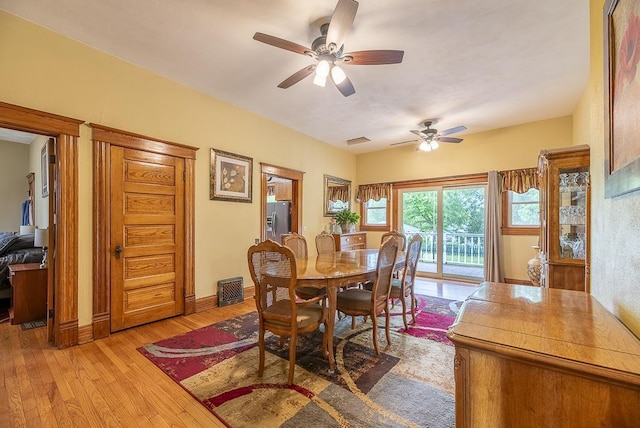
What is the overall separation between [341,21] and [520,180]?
179 inches

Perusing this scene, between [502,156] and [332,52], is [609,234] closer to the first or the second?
[332,52]

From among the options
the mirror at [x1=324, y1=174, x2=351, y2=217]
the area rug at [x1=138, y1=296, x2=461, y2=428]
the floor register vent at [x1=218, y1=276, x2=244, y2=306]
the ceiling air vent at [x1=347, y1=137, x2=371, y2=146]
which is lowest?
the area rug at [x1=138, y1=296, x2=461, y2=428]

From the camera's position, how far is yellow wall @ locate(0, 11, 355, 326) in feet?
7.82

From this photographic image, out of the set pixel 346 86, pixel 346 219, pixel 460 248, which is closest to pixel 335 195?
pixel 346 219

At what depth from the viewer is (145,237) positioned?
3109 mm

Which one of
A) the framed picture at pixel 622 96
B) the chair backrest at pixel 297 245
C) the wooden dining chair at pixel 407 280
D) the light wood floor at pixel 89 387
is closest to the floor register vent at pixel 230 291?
the light wood floor at pixel 89 387

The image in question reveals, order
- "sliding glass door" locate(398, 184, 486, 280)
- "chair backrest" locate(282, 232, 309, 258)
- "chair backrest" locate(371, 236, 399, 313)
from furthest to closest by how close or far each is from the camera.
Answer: "sliding glass door" locate(398, 184, 486, 280) → "chair backrest" locate(282, 232, 309, 258) → "chair backrest" locate(371, 236, 399, 313)

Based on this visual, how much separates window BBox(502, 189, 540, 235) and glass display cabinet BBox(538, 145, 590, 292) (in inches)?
106

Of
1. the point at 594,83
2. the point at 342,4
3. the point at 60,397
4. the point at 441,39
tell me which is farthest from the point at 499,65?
the point at 60,397

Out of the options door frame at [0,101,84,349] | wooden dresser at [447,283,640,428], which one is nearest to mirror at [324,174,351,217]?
door frame at [0,101,84,349]

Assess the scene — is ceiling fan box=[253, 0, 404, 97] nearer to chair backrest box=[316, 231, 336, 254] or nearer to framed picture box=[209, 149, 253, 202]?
framed picture box=[209, 149, 253, 202]

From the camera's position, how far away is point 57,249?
253 cm

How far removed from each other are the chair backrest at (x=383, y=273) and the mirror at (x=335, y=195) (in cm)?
345

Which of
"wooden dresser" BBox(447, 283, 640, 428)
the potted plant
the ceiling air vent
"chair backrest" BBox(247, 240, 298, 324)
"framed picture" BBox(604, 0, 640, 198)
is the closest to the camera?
"wooden dresser" BBox(447, 283, 640, 428)
